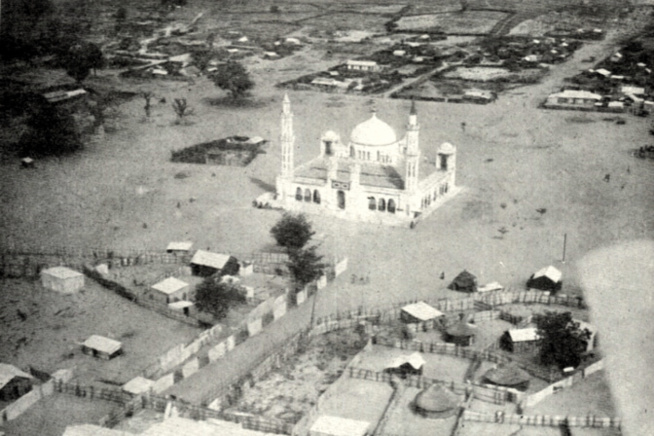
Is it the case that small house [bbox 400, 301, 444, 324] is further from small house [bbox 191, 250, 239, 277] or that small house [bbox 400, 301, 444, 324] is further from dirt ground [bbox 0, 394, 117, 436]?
dirt ground [bbox 0, 394, 117, 436]

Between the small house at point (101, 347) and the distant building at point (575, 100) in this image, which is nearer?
the small house at point (101, 347)

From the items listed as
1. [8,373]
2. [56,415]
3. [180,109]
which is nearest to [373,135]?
[180,109]

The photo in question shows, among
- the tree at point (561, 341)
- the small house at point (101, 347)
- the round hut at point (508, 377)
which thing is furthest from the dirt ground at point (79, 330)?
the tree at point (561, 341)

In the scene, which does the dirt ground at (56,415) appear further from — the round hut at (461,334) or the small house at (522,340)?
the small house at (522,340)

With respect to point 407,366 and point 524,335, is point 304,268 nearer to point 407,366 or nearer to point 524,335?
point 407,366

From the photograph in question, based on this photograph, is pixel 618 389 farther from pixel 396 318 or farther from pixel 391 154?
pixel 391 154

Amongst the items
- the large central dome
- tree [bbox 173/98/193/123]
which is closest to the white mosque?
the large central dome

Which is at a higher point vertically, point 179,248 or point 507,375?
point 507,375

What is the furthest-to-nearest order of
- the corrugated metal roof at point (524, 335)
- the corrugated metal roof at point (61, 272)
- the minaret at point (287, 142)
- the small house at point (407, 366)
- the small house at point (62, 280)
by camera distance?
1. the minaret at point (287, 142)
2. the corrugated metal roof at point (61, 272)
3. the small house at point (62, 280)
4. the corrugated metal roof at point (524, 335)
5. the small house at point (407, 366)
